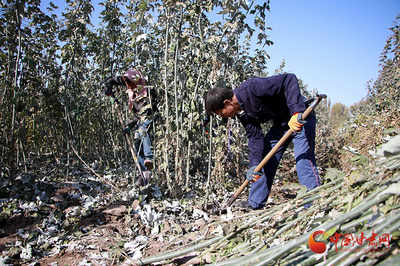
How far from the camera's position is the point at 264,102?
250 cm

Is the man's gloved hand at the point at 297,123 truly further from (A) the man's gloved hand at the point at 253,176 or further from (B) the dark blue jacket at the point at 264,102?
(A) the man's gloved hand at the point at 253,176

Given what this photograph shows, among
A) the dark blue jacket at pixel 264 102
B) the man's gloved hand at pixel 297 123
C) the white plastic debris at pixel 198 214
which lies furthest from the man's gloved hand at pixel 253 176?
the white plastic debris at pixel 198 214

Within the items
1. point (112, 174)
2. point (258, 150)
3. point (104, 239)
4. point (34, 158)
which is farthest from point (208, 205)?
point (34, 158)

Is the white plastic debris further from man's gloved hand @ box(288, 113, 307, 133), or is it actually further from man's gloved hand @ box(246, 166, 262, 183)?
man's gloved hand @ box(288, 113, 307, 133)

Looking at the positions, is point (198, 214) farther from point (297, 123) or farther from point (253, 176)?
point (297, 123)

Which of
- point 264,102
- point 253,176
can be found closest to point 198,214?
point 253,176

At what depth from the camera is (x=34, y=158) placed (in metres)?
4.89

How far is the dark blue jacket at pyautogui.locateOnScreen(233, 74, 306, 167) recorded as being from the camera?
2.31 m

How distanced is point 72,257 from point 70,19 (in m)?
3.33

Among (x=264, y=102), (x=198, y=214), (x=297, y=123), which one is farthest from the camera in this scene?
(x=198, y=214)

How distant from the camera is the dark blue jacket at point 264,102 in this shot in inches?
91.1

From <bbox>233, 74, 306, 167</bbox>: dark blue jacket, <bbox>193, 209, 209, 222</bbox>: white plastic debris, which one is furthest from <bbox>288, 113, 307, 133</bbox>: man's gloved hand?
<bbox>193, 209, 209, 222</bbox>: white plastic debris

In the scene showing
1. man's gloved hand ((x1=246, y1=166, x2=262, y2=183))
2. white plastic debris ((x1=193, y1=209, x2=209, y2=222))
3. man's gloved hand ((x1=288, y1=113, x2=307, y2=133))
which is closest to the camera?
man's gloved hand ((x1=288, y1=113, x2=307, y2=133))

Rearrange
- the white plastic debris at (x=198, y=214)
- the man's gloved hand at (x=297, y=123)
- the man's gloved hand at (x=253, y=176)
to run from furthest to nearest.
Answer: the white plastic debris at (x=198, y=214), the man's gloved hand at (x=253, y=176), the man's gloved hand at (x=297, y=123)
